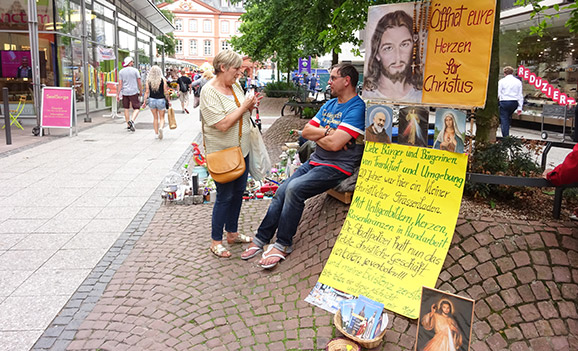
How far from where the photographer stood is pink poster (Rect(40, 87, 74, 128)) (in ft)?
37.5

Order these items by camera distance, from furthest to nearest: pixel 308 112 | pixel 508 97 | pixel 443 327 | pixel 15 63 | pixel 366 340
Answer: pixel 15 63, pixel 308 112, pixel 508 97, pixel 366 340, pixel 443 327

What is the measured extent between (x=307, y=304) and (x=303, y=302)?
4cm

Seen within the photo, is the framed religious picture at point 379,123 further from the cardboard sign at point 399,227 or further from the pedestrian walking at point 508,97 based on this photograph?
the pedestrian walking at point 508,97

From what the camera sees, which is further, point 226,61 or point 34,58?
point 34,58

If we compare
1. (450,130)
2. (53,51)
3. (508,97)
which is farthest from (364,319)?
(53,51)

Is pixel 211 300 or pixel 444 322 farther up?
pixel 444 322

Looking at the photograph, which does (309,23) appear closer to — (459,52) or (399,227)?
(459,52)

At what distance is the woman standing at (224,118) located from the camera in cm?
418

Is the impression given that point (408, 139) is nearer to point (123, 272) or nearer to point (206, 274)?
point (206, 274)

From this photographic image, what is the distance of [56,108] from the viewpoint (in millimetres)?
11562

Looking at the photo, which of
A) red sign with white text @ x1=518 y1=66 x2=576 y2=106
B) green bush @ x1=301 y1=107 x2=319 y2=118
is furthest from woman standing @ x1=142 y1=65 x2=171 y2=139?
red sign with white text @ x1=518 y1=66 x2=576 y2=106

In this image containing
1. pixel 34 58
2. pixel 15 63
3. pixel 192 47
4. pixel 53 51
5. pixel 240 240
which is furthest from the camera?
pixel 192 47

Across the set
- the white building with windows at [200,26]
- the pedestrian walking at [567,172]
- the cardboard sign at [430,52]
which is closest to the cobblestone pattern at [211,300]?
the cardboard sign at [430,52]

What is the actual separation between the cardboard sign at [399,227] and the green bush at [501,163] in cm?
72
